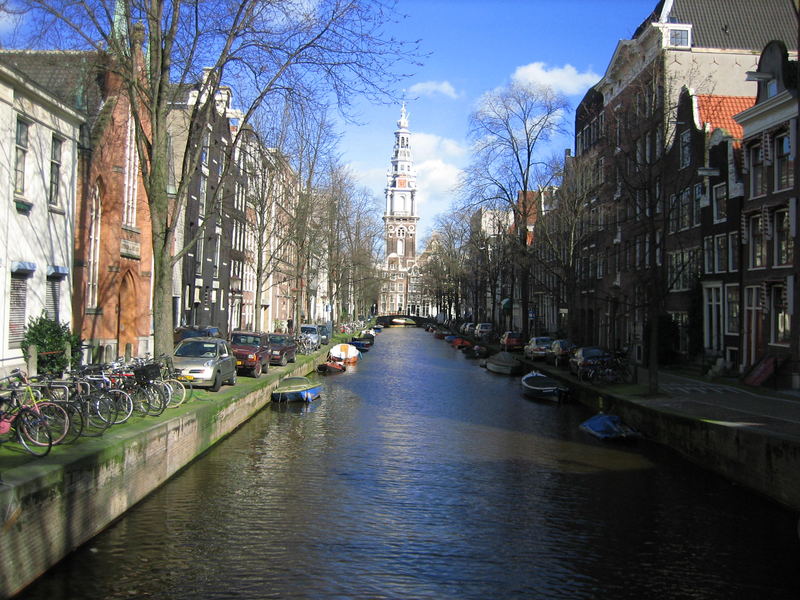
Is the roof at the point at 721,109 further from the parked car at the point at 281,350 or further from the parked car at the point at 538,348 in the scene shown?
A: the parked car at the point at 281,350

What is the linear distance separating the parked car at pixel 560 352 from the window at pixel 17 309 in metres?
26.4

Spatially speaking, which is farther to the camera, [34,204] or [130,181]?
[130,181]

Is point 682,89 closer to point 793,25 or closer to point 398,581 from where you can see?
point 793,25

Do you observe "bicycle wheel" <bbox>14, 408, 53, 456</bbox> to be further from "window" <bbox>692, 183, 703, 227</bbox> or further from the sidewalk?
"window" <bbox>692, 183, 703, 227</bbox>

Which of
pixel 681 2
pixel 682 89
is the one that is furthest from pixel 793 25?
pixel 682 89

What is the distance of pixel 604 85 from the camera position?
4788 cm

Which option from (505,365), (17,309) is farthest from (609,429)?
(505,365)

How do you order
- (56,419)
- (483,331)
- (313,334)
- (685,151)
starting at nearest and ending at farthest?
(56,419)
(685,151)
(313,334)
(483,331)

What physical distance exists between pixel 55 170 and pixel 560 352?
2768 centimetres

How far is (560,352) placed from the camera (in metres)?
41.6

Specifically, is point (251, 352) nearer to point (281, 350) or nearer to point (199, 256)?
point (281, 350)

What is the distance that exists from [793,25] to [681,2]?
5963mm

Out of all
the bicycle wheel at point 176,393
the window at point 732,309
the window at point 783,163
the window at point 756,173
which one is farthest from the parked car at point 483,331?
the bicycle wheel at point 176,393

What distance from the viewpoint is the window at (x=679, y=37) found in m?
38.4
